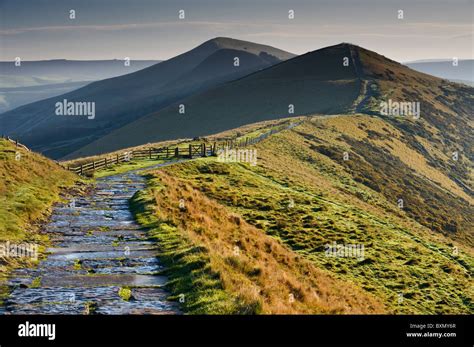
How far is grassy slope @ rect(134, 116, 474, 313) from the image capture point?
2953 centimetres

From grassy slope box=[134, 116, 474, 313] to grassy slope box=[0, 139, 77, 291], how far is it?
17.7 ft

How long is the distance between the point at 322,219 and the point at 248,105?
126438 millimetres

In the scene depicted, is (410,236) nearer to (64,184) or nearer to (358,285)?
(358,285)

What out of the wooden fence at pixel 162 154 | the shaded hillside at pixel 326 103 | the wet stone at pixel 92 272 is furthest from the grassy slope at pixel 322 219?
the shaded hillside at pixel 326 103

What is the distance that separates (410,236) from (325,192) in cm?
1207

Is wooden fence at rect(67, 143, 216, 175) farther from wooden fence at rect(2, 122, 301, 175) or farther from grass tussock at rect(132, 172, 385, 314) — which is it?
grass tussock at rect(132, 172, 385, 314)

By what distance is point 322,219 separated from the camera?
45688 mm

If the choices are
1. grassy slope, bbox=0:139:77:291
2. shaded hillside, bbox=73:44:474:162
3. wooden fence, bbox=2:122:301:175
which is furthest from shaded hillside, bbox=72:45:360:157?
grassy slope, bbox=0:139:77:291

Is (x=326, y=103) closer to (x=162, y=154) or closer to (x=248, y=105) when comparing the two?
(x=248, y=105)

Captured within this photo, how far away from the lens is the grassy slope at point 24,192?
24.6m

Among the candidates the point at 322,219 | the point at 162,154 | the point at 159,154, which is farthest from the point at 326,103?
the point at 322,219

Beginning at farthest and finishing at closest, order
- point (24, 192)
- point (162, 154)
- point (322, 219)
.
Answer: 1. point (162, 154)
2. point (322, 219)
3. point (24, 192)

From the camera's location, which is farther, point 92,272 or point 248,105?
point 248,105
